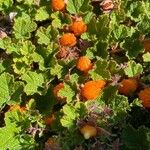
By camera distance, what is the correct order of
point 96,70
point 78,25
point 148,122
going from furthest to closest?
point 78,25
point 96,70
point 148,122

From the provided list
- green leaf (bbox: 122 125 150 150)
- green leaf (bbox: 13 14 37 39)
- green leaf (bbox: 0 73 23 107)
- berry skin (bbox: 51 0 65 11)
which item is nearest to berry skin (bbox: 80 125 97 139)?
green leaf (bbox: 122 125 150 150)

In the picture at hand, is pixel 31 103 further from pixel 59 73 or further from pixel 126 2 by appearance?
pixel 126 2

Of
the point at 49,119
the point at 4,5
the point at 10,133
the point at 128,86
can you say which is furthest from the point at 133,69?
the point at 4,5

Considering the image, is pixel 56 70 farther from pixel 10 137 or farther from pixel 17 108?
pixel 10 137

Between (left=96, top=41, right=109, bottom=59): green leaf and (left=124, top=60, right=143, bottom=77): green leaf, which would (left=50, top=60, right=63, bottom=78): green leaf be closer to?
(left=96, top=41, right=109, bottom=59): green leaf

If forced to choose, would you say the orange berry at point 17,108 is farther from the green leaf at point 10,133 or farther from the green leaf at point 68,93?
the green leaf at point 68,93

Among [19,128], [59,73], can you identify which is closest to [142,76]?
[59,73]

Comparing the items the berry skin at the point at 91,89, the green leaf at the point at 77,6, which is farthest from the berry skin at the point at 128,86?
the green leaf at the point at 77,6
